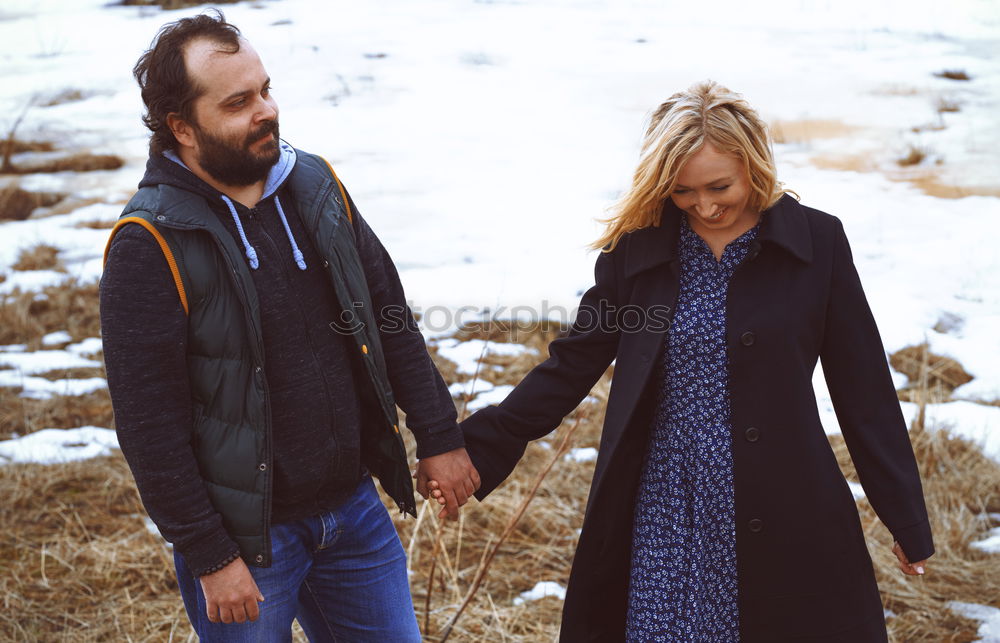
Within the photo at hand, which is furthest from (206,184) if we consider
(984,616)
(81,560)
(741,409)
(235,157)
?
(984,616)

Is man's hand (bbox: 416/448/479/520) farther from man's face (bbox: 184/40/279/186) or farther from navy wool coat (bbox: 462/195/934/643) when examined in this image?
man's face (bbox: 184/40/279/186)

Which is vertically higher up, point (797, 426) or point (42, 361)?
point (797, 426)

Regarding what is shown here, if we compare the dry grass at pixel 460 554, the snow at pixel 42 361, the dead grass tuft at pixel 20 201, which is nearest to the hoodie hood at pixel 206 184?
the dry grass at pixel 460 554

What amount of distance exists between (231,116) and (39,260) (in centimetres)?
588

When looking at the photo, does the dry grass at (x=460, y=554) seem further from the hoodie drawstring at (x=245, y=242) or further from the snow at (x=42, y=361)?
the snow at (x=42, y=361)

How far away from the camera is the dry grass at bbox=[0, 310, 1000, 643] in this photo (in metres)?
3.27

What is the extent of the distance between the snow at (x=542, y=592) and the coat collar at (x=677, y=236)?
5.55 ft

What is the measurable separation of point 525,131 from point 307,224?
639 centimetres

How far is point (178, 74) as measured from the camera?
6.33ft

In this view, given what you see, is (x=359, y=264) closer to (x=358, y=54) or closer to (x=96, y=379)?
(x=96, y=379)

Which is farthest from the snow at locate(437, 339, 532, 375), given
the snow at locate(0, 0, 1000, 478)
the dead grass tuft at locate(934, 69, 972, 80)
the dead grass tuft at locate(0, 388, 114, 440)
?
the dead grass tuft at locate(934, 69, 972, 80)

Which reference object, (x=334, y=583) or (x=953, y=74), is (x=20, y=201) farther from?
(x=953, y=74)

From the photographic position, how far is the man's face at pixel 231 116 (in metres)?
1.94

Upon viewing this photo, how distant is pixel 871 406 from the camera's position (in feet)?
7.07
